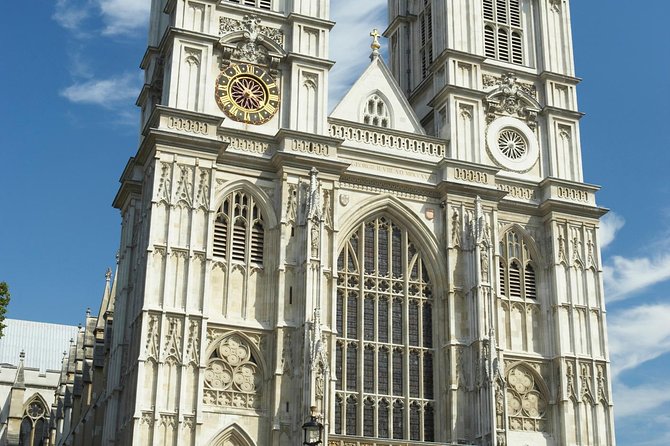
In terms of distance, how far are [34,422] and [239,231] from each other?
31.5 meters

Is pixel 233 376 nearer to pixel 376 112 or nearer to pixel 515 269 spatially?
pixel 515 269

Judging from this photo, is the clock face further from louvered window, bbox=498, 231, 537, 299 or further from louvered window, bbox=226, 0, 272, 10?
louvered window, bbox=498, 231, 537, 299

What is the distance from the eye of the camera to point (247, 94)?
32.5 m

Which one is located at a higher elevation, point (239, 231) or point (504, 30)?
point (504, 30)

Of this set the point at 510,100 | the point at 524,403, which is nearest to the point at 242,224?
the point at 524,403

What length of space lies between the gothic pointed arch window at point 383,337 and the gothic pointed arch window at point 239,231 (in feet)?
9.11

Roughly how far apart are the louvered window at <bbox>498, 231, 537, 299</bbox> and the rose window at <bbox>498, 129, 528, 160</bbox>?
9.63 ft

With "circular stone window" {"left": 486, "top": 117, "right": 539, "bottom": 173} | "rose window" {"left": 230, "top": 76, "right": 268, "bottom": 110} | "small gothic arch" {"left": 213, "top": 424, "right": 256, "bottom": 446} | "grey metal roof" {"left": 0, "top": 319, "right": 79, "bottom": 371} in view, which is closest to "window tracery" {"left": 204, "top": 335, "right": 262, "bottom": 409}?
"small gothic arch" {"left": 213, "top": 424, "right": 256, "bottom": 446}

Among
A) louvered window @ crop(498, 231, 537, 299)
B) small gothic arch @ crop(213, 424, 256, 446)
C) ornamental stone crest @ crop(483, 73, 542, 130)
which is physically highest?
ornamental stone crest @ crop(483, 73, 542, 130)

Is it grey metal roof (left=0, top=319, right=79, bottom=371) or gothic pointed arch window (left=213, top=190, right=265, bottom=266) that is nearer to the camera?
gothic pointed arch window (left=213, top=190, right=265, bottom=266)

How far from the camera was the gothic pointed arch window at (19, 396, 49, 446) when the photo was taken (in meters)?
55.5

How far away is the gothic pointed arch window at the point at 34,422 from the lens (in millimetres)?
55500

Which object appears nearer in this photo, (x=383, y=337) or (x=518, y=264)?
(x=383, y=337)

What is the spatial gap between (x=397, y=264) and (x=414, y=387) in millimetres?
3997
